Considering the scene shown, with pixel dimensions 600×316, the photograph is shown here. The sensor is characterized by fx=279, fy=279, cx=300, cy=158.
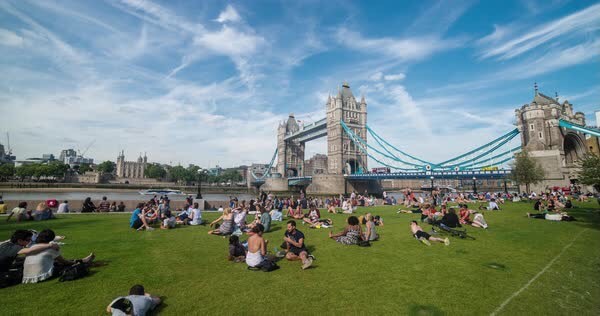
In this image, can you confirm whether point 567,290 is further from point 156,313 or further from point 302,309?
point 156,313

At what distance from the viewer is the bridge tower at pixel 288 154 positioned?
89875mm

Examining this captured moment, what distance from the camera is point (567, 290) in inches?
169

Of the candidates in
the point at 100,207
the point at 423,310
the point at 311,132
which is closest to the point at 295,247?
the point at 423,310

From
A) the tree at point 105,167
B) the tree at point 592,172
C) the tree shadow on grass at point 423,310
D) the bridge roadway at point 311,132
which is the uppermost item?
the bridge roadway at point 311,132

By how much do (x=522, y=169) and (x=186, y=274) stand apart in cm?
2758

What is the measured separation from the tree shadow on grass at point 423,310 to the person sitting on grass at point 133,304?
319cm

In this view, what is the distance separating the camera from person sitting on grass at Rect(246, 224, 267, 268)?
5.18 m

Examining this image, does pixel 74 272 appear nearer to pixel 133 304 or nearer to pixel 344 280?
pixel 133 304

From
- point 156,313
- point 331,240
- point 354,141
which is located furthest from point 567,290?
point 354,141

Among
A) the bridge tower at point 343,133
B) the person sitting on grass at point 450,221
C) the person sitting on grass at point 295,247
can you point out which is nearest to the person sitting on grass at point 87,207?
the person sitting on grass at point 295,247

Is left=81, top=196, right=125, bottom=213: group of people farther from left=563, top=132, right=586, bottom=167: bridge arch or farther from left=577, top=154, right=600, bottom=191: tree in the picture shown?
left=563, top=132, right=586, bottom=167: bridge arch

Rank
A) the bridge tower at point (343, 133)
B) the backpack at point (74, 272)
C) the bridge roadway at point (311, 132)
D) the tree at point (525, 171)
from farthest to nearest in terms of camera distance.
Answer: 1. the bridge roadway at point (311, 132)
2. the bridge tower at point (343, 133)
3. the tree at point (525, 171)
4. the backpack at point (74, 272)

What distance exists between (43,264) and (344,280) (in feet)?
15.4

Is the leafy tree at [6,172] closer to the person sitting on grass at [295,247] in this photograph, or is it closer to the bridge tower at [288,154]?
the bridge tower at [288,154]
